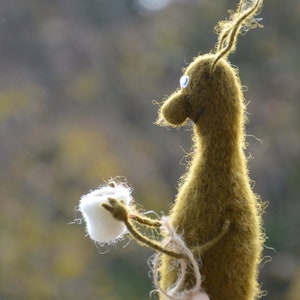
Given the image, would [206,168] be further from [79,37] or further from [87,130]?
[79,37]

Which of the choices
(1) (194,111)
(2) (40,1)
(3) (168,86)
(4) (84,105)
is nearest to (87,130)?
(4) (84,105)

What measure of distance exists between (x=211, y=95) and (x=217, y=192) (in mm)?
81

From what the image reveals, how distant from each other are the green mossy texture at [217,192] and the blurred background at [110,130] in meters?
1.47

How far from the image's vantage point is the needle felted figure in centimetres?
48

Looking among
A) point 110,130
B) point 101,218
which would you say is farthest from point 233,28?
point 110,130

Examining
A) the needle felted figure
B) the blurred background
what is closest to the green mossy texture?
the needle felted figure

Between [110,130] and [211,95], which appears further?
[110,130]

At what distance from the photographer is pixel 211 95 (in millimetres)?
491

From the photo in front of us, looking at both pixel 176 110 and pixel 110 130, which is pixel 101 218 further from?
pixel 110 130

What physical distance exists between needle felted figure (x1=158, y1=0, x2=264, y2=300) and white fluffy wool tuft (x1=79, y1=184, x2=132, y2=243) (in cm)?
5

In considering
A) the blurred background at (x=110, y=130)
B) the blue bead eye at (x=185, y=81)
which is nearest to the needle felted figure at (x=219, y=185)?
the blue bead eye at (x=185, y=81)

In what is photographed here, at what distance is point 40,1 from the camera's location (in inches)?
118

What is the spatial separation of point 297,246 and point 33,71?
137cm

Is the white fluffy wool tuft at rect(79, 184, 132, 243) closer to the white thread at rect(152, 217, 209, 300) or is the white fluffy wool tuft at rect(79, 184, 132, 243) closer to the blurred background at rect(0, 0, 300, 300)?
the white thread at rect(152, 217, 209, 300)
